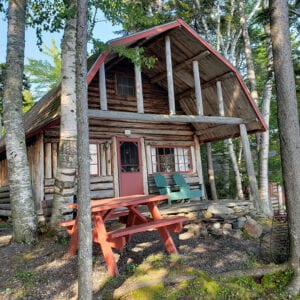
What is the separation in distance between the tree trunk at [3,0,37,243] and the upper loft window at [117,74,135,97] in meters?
3.74

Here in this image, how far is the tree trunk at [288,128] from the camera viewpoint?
4312 millimetres

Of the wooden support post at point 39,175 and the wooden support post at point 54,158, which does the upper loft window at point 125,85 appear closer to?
the wooden support post at point 54,158

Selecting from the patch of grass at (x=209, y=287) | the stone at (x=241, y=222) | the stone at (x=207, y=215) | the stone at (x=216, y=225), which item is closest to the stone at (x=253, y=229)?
the stone at (x=241, y=222)

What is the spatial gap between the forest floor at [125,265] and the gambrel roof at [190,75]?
301cm

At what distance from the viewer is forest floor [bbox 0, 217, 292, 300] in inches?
146

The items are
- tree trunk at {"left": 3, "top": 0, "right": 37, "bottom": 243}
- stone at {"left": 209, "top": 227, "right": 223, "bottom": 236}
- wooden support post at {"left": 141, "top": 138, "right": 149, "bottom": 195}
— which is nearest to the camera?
tree trunk at {"left": 3, "top": 0, "right": 37, "bottom": 243}

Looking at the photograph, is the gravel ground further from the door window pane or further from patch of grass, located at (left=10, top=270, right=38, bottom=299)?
the door window pane

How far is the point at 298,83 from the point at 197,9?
731 cm

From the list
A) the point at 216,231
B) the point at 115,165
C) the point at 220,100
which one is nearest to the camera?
the point at 216,231

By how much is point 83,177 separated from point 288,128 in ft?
10.5

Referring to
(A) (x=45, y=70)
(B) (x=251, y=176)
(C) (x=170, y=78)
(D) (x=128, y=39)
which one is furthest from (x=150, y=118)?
(A) (x=45, y=70)

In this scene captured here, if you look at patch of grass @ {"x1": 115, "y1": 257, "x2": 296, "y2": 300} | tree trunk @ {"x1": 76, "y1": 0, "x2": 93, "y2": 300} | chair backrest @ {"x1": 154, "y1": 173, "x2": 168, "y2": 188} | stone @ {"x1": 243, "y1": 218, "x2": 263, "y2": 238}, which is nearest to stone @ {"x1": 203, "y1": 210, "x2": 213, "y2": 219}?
stone @ {"x1": 243, "y1": 218, "x2": 263, "y2": 238}

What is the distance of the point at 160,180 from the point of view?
933 cm

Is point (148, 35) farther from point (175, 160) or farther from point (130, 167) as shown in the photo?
point (175, 160)
